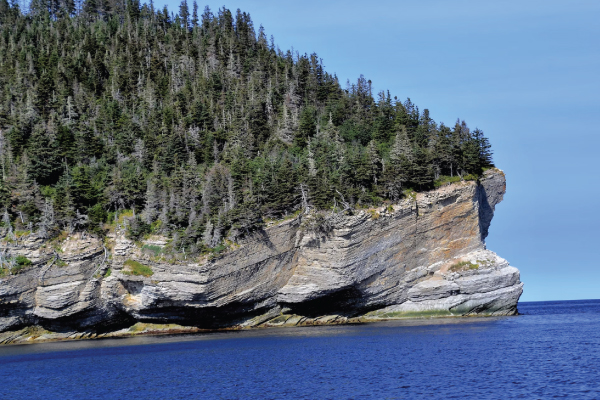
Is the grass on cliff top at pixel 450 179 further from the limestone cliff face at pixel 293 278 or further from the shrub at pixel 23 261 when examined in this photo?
the shrub at pixel 23 261

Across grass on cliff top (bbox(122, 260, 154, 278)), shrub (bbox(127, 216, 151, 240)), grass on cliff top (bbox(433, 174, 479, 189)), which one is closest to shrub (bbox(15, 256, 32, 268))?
grass on cliff top (bbox(122, 260, 154, 278))

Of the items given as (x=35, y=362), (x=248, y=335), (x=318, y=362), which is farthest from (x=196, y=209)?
(x=318, y=362)

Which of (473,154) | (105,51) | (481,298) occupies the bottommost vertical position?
(481,298)

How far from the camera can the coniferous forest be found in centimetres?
6475

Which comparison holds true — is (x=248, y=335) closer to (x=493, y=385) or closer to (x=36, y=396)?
(x=36, y=396)

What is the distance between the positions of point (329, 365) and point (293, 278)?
2520 cm

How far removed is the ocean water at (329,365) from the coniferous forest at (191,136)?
47.4 ft

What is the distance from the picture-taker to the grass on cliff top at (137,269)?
193 ft

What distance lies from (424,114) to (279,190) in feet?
111

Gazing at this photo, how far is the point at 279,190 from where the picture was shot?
65.1 metres

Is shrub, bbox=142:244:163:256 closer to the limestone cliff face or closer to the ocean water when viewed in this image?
the limestone cliff face

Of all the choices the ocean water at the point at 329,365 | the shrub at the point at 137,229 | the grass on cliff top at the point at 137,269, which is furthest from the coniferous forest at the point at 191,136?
the ocean water at the point at 329,365

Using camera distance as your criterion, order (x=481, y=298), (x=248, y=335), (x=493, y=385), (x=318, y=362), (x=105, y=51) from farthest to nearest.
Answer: (x=105, y=51) → (x=481, y=298) → (x=248, y=335) → (x=318, y=362) → (x=493, y=385)

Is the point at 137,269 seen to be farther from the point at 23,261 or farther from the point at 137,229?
the point at 23,261
